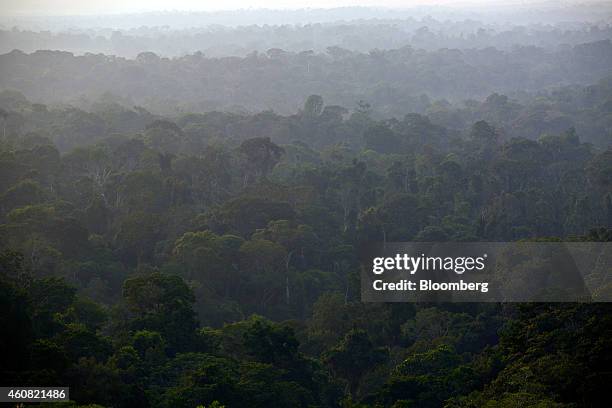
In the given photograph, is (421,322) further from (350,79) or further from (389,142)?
(350,79)

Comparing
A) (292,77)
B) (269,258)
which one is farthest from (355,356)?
(292,77)

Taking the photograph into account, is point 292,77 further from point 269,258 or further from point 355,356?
point 355,356

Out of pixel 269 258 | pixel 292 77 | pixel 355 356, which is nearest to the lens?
pixel 355 356

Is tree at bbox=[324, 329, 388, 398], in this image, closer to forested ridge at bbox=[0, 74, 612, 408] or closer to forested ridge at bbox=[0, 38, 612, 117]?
forested ridge at bbox=[0, 74, 612, 408]

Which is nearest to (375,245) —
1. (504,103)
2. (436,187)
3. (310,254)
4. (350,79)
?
(310,254)

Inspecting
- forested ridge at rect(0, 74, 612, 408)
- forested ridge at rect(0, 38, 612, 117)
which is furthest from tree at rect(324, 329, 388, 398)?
forested ridge at rect(0, 38, 612, 117)

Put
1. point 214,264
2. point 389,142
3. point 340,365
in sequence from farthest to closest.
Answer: point 389,142 < point 214,264 < point 340,365

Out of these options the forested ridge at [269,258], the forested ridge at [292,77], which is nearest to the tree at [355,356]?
the forested ridge at [269,258]

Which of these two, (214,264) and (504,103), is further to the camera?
(504,103)
